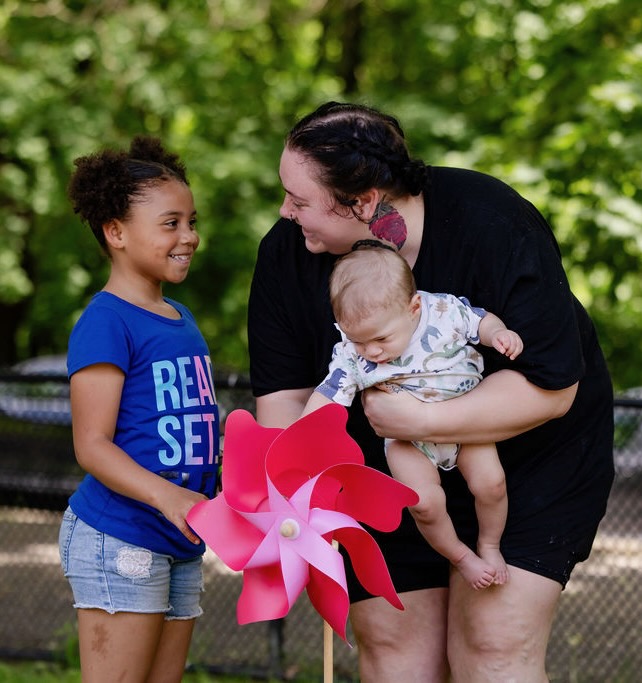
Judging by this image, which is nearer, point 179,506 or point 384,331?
point 384,331

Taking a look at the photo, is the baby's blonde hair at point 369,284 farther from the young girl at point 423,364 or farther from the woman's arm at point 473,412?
the woman's arm at point 473,412

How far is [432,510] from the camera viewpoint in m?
2.37

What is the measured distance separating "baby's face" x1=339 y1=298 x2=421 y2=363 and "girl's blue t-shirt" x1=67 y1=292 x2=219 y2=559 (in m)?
0.53

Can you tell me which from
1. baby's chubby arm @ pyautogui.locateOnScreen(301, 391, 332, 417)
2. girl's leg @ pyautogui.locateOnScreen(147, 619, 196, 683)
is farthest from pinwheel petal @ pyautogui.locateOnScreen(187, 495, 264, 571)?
girl's leg @ pyautogui.locateOnScreen(147, 619, 196, 683)

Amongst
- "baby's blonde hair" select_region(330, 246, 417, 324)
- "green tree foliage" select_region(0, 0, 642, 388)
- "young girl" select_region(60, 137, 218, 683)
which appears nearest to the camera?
"baby's blonde hair" select_region(330, 246, 417, 324)

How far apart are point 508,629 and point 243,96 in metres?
8.43

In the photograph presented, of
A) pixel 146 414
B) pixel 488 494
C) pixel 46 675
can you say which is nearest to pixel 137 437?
pixel 146 414

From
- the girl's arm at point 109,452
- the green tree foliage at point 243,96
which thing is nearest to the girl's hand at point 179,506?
the girl's arm at point 109,452

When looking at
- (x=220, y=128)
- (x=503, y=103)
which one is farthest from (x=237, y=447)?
(x=220, y=128)

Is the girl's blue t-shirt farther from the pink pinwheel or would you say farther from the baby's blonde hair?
the baby's blonde hair

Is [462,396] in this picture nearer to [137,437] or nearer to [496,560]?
[496,560]

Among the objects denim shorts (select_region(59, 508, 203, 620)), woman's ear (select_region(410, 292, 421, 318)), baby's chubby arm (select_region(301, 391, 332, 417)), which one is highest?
woman's ear (select_region(410, 292, 421, 318))

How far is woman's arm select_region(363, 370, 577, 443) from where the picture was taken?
229 cm

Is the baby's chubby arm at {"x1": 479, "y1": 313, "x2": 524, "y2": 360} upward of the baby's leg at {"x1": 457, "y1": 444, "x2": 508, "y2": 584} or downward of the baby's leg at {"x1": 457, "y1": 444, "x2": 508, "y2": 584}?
upward
